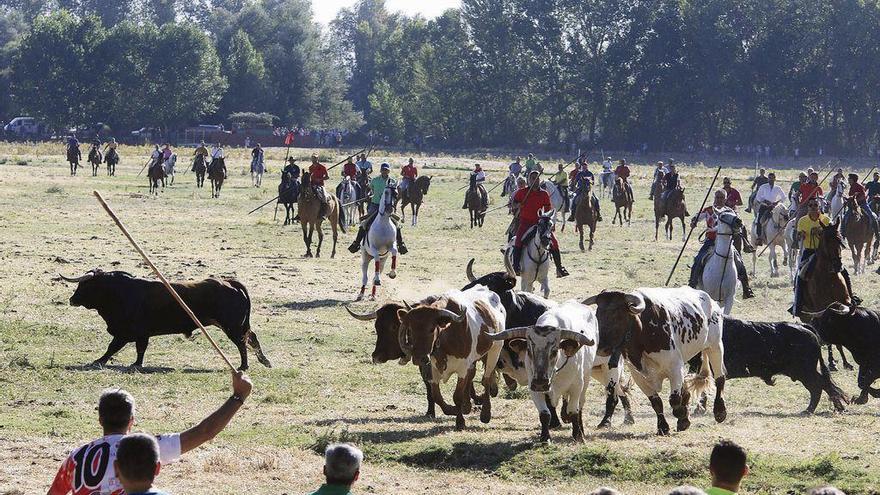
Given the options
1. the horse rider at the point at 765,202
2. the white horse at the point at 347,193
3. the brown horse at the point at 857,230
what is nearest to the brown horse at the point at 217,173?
the white horse at the point at 347,193

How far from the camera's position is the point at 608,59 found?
102375 millimetres

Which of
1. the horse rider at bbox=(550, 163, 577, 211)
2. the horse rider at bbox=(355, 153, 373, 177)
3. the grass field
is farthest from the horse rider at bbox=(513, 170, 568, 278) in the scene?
the horse rider at bbox=(355, 153, 373, 177)

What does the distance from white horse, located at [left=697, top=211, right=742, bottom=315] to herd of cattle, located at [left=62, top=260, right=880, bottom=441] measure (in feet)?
10.0

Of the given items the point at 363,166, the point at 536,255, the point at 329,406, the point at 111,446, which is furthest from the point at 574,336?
the point at 363,166

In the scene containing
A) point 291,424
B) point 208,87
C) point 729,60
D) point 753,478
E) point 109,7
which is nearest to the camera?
point 753,478

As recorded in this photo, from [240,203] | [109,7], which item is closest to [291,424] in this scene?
[240,203]

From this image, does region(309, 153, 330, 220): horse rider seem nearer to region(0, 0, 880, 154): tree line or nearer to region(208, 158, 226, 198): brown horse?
region(208, 158, 226, 198): brown horse

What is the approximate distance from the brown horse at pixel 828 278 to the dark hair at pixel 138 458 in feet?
41.5

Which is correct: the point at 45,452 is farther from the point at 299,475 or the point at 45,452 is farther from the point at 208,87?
the point at 208,87

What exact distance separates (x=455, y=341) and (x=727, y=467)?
6.60 meters

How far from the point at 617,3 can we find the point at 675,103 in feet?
32.6

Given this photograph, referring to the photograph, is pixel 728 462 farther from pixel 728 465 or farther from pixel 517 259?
pixel 517 259

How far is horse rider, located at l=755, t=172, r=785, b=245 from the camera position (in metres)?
30.2

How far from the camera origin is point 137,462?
6270mm
